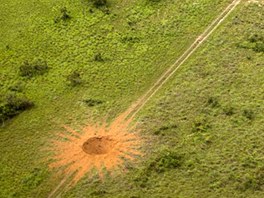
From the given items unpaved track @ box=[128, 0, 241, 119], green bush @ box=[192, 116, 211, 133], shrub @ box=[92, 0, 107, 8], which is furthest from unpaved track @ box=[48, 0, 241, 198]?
shrub @ box=[92, 0, 107, 8]

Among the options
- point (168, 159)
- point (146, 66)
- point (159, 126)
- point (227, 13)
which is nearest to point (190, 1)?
point (227, 13)

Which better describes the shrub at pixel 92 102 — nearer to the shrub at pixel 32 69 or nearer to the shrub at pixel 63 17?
the shrub at pixel 32 69

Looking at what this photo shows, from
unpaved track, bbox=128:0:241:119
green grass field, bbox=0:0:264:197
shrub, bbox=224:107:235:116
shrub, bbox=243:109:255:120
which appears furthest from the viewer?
unpaved track, bbox=128:0:241:119

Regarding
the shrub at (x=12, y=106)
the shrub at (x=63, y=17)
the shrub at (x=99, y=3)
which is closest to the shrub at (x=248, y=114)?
the shrub at (x=12, y=106)

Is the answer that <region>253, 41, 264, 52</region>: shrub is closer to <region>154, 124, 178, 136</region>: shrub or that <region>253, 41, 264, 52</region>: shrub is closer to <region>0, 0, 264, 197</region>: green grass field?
<region>0, 0, 264, 197</region>: green grass field

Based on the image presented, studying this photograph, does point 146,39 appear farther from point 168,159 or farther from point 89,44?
point 168,159

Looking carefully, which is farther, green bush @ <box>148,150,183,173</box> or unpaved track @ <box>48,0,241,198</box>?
green bush @ <box>148,150,183,173</box>

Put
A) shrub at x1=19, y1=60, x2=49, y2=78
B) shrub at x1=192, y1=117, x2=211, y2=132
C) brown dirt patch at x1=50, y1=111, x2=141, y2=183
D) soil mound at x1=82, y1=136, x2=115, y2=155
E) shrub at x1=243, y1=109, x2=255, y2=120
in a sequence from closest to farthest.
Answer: brown dirt patch at x1=50, y1=111, x2=141, y2=183
soil mound at x1=82, y1=136, x2=115, y2=155
shrub at x1=192, y1=117, x2=211, y2=132
shrub at x1=243, y1=109, x2=255, y2=120
shrub at x1=19, y1=60, x2=49, y2=78
